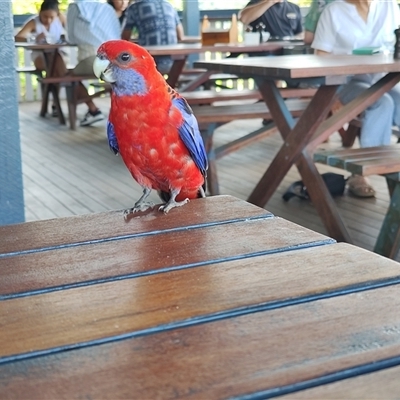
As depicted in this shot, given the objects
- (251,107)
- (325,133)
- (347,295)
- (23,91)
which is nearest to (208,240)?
(347,295)

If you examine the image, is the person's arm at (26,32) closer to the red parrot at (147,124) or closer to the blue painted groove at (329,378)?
the red parrot at (147,124)

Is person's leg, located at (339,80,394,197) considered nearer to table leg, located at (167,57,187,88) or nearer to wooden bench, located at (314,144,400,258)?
wooden bench, located at (314,144,400,258)

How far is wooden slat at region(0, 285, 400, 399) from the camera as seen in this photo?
711 mm

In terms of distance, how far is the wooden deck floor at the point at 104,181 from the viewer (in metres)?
3.75

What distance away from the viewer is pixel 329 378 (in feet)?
2.39

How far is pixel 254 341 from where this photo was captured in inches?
32.0

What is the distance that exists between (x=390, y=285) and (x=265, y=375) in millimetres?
321

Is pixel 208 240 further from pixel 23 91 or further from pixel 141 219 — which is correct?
pixel 23 91

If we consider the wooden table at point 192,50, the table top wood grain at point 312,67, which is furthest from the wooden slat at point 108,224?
the wooden table at point 192,50

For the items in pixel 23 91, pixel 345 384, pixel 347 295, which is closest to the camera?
pixel 345 384

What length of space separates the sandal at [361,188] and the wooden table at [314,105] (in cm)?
82

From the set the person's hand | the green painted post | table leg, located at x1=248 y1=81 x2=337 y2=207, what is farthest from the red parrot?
the person's hand

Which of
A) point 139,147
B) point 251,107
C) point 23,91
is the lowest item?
point 23,91

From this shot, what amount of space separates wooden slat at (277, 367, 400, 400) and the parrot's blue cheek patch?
1051 mm
